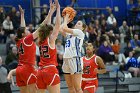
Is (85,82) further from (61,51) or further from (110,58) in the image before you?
(110,58)

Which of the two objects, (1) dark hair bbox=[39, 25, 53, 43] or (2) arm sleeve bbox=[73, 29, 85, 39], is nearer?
(1) dark hair bbox=[39, 25, 53, 43]

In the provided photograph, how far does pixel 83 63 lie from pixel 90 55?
0.29 m

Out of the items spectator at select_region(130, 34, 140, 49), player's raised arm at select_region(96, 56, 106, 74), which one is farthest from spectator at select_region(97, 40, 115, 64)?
player's raised arm at select_region(96, 56, 106, 74)

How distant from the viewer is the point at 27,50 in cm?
848

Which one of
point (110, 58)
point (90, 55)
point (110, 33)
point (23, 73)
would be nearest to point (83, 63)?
point (90, 55)

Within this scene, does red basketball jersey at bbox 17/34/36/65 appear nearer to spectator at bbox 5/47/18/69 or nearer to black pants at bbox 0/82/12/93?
black pants at bbox 0/82/12/93

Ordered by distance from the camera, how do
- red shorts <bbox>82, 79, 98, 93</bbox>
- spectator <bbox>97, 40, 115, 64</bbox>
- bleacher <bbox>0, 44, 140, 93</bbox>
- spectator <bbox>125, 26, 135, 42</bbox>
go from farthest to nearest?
spectator <bbox>125, 26, 135, 42</bbox> → spectator <bbox>97, 40, 115, 64</bbox> → bleacher <bbox>0, 44, 140, 93</bbox> → red shorts <bbox>82, 79, 98, 93</bbox>

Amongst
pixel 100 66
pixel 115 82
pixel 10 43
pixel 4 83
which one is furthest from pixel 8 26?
pixel 100 66

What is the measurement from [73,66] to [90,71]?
0.66 metres

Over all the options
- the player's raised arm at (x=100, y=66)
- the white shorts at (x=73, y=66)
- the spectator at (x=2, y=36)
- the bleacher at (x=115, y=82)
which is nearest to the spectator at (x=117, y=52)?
the bleacher at (x=115, y=82)

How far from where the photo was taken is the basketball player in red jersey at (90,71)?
9414mm

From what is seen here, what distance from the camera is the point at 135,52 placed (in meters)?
17.5

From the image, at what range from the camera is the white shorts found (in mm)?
8969

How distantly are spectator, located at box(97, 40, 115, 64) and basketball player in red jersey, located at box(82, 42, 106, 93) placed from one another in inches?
279
